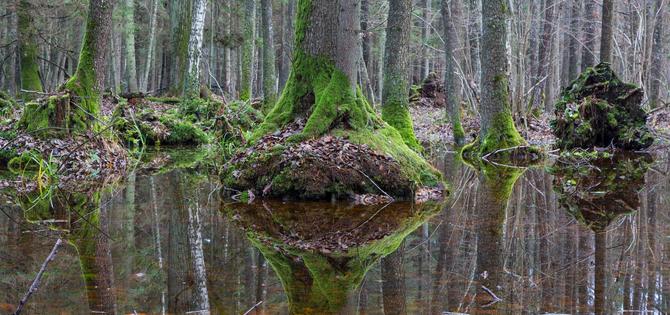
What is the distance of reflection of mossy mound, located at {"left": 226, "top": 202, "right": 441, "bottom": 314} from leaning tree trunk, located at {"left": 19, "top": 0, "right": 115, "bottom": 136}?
4726 mm

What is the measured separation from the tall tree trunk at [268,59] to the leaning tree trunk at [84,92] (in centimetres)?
969

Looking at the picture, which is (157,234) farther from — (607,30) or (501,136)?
(607,30)

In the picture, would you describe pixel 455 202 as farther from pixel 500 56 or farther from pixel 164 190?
pixel 500 56

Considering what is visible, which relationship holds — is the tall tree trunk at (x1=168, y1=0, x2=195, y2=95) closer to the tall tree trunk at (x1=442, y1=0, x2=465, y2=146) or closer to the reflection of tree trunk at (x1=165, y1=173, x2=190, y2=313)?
the tall tree trunk at (x1=442, y1=0, x2=465, y2=146)

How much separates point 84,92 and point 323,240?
6.98m

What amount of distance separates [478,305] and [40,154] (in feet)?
26.6

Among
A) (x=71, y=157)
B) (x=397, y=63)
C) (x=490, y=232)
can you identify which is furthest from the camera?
(x=397, y=63)

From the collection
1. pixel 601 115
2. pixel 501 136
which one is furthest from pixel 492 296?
pixel 601 115

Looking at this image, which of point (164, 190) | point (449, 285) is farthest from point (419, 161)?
point (449, 285)

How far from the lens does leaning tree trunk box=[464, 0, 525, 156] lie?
11867 millimetres

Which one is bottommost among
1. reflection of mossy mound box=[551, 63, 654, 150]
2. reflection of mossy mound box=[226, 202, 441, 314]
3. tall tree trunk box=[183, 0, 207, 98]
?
reflection of mossy mound box=[226, 202, 441, 314]

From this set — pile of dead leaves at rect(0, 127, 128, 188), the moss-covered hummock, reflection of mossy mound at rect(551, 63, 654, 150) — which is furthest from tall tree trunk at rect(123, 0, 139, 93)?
the moss-covered hummock

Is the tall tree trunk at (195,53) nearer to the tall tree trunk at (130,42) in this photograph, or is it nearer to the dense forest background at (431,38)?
the dense forest background at (431,38)

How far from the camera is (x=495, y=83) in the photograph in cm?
1210
